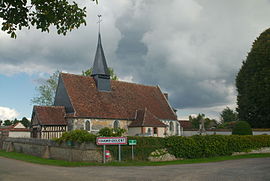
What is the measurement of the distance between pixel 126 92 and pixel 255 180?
87.1ft

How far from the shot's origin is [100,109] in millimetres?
31875

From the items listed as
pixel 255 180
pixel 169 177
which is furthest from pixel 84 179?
pixel 255 180

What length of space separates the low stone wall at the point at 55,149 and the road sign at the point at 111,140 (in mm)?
667

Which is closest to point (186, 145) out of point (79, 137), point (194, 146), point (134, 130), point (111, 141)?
point (194, 146)

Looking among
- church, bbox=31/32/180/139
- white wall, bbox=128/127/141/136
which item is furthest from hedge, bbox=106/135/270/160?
white wall, bbox=128/127/141/136

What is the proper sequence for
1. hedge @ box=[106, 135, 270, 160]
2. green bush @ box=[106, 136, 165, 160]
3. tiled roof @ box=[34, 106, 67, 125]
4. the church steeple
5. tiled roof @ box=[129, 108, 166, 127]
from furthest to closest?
the church steeple, tiled roof @ box=[129, 108, 166, 127], tiled roof @ box=[34, 106, 67, 125], hedge @ box=[106, 135, 270, 160], green bush @ box=[106, 136, 165, 160]

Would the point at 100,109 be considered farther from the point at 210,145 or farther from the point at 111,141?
the point at 210,145

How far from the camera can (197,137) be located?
872 inches

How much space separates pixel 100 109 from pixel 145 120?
5127 mm

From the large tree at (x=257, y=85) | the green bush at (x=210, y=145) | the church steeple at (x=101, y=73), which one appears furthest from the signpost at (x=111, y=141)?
the large tree at (x=257, y=85)

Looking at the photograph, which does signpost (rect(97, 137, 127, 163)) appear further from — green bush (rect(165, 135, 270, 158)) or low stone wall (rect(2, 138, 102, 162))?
green bush (rect(165, 135, 270, 158))

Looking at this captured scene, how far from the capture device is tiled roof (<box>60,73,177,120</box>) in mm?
31203

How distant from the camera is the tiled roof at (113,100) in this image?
31203mm

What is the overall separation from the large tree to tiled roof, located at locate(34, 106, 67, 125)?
2315 centimetres
